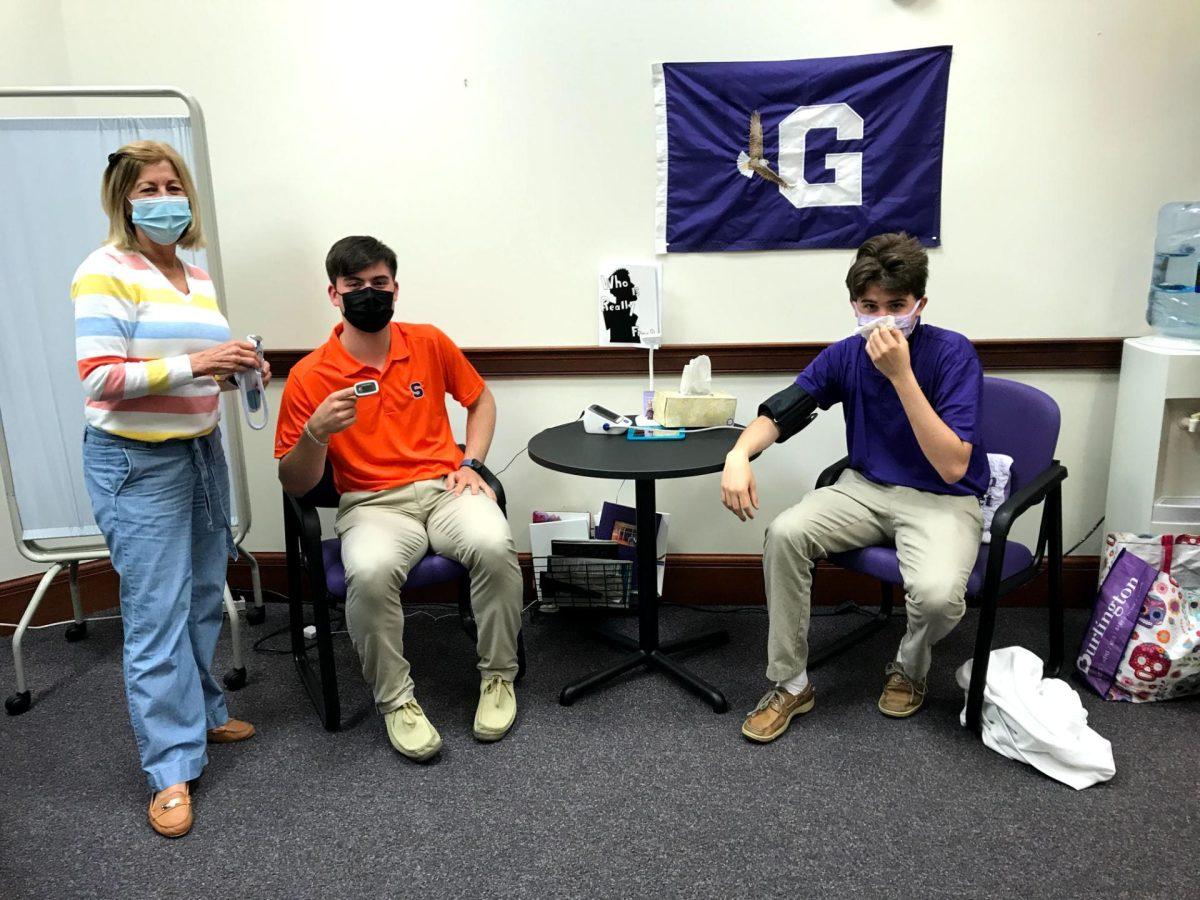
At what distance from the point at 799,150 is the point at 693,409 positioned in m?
0.87

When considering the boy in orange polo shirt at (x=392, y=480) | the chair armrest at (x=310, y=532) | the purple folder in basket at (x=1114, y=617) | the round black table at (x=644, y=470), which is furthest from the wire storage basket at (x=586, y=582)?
the purple folder in basket at (x=1114, y=617)

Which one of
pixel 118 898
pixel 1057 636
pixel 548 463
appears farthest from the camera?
pixel 1057 636

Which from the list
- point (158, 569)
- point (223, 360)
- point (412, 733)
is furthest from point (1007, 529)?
point (158, 569)

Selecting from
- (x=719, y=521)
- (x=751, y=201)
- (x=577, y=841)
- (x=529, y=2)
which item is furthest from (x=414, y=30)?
(x=577, y=841)

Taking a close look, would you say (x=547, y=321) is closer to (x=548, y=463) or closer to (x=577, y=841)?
(x=548, y=463)

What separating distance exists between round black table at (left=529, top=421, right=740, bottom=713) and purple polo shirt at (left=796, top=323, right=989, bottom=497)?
12.4 inches

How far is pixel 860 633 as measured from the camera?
2.54 meters

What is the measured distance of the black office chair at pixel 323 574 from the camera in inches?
79.1

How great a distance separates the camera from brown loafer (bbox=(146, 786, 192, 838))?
1.76 m

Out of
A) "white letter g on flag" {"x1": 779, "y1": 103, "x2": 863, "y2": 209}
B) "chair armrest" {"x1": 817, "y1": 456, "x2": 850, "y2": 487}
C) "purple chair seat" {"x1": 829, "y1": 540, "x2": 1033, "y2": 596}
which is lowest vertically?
"purple chair seat" {"x1": 829, "y1": 540, "x2": 1033, "y2": 596}

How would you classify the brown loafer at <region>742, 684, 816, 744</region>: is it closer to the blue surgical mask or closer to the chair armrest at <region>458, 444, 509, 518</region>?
the chair armrest at <region>458, 444, 509, 518</region>

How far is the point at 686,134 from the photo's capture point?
8.38ft

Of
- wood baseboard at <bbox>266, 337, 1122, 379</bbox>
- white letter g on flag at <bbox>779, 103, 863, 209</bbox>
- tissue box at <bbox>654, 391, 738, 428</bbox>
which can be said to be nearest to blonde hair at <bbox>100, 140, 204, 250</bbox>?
wood baseboard at <bbox>266, 337, 1122, 379</bbox>

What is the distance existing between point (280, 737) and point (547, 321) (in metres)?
1.42
